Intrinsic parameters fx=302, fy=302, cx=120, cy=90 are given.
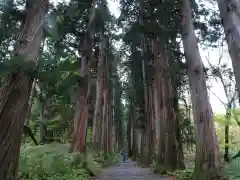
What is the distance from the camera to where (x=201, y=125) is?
337 inches

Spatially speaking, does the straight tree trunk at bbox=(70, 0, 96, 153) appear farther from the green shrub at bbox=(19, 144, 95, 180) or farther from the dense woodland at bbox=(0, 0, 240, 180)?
the green shrub at bbox=(19, 144, 95, 180)

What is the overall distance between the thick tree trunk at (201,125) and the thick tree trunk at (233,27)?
180 inches

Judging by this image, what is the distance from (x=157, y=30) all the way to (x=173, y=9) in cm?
173

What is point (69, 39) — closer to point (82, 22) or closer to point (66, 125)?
point (82, 22)

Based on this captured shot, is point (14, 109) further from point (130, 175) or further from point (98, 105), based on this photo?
point (98, 105)

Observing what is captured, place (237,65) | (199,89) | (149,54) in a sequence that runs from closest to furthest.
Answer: (237,65)
(199,89)
(149,54)

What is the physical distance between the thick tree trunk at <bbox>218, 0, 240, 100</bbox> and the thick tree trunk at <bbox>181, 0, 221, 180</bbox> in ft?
15.0

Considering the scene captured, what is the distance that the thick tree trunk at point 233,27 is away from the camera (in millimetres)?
4035

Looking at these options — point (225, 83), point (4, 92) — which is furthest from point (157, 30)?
point (225, 83)

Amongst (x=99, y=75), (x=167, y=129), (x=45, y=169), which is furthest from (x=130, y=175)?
(x=99, y=75)

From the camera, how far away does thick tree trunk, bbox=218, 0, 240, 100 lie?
13.2 ft

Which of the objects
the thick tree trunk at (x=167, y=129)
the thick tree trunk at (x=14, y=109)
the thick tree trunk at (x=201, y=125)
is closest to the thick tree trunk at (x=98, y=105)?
the thick tree trunk at (x=167, y=129)

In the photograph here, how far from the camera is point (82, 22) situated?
1589cm

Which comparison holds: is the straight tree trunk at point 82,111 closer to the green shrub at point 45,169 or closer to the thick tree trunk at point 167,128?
the green shrub at point 45,169
